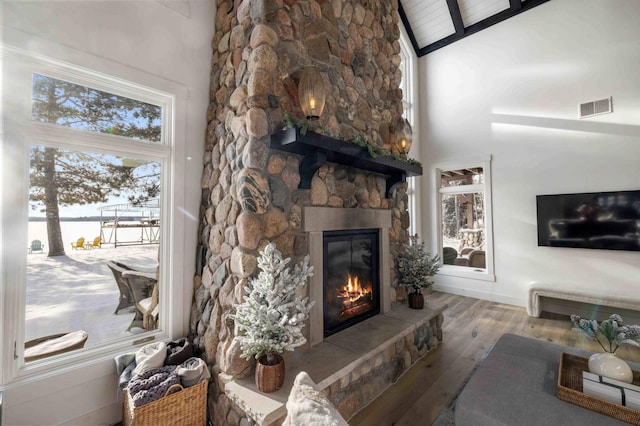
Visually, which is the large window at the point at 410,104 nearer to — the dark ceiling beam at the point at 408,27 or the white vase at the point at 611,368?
the dark ceiling beam at the point at 408,27

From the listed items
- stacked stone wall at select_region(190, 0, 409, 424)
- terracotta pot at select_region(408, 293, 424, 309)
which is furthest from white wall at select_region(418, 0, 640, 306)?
stacked stone wall at select_region(190, 0, 409, 424)

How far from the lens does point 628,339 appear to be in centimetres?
168

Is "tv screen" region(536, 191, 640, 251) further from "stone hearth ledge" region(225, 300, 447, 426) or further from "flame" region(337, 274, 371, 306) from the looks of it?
"flame" region(337, 274, 371, 306)

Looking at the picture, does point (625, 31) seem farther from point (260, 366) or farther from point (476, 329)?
point (260, 366)

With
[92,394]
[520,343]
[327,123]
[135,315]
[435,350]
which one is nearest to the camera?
[92,394]

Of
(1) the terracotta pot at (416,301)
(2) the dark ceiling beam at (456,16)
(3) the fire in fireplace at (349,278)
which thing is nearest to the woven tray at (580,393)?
(1) the terracotta pot at (416,301)

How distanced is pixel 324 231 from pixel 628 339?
212 centimetres

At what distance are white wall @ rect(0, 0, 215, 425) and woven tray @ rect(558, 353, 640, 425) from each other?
2740mm

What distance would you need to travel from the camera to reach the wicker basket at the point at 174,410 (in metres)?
1.69

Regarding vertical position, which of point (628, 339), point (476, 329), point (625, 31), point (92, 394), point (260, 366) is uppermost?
point (625, 31)

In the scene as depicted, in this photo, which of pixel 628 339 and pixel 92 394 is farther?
pixel 92 394

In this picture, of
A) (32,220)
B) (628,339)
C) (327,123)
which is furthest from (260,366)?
(628,339)

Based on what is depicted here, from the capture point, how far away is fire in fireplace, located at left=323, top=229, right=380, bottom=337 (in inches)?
98.0

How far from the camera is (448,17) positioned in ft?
17.9
